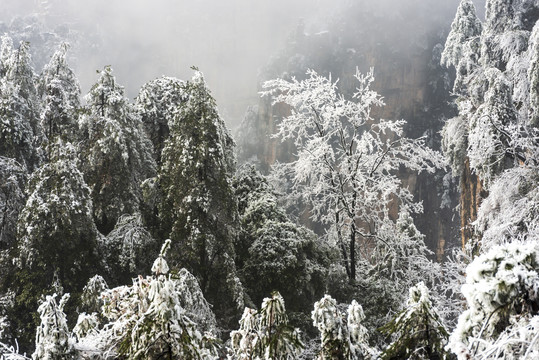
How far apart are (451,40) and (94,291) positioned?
19.9m

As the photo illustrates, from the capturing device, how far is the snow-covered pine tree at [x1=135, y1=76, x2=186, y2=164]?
11.0m

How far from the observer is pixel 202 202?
7824 millimetres

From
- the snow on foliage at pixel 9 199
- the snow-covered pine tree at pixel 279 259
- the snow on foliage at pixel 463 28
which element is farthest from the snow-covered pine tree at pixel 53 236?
the snow on foliage at pixel 463 28

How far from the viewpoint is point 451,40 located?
20.5 metres

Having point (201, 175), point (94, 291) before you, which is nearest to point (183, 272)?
point (94, 291)

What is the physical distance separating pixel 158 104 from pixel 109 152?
2.53 metres

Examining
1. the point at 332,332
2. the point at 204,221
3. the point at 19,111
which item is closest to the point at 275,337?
the point at 332,332

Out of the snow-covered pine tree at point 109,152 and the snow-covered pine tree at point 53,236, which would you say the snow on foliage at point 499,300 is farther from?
the snow-covered pine tree at point 109,152

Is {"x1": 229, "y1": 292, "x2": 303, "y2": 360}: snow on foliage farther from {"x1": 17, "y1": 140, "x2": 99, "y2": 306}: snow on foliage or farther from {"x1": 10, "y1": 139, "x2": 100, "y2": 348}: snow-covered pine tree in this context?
{"x1": 17, "y1": 140, "x2": 99, "y2": 306}: snow on foliage

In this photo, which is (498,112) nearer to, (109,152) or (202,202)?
(202,202)

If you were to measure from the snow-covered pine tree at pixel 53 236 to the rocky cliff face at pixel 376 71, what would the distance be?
124 ft

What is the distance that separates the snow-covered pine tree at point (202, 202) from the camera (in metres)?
7.83

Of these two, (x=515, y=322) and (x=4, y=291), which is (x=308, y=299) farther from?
(x=515, y=322)

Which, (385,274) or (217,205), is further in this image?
(385,274)
